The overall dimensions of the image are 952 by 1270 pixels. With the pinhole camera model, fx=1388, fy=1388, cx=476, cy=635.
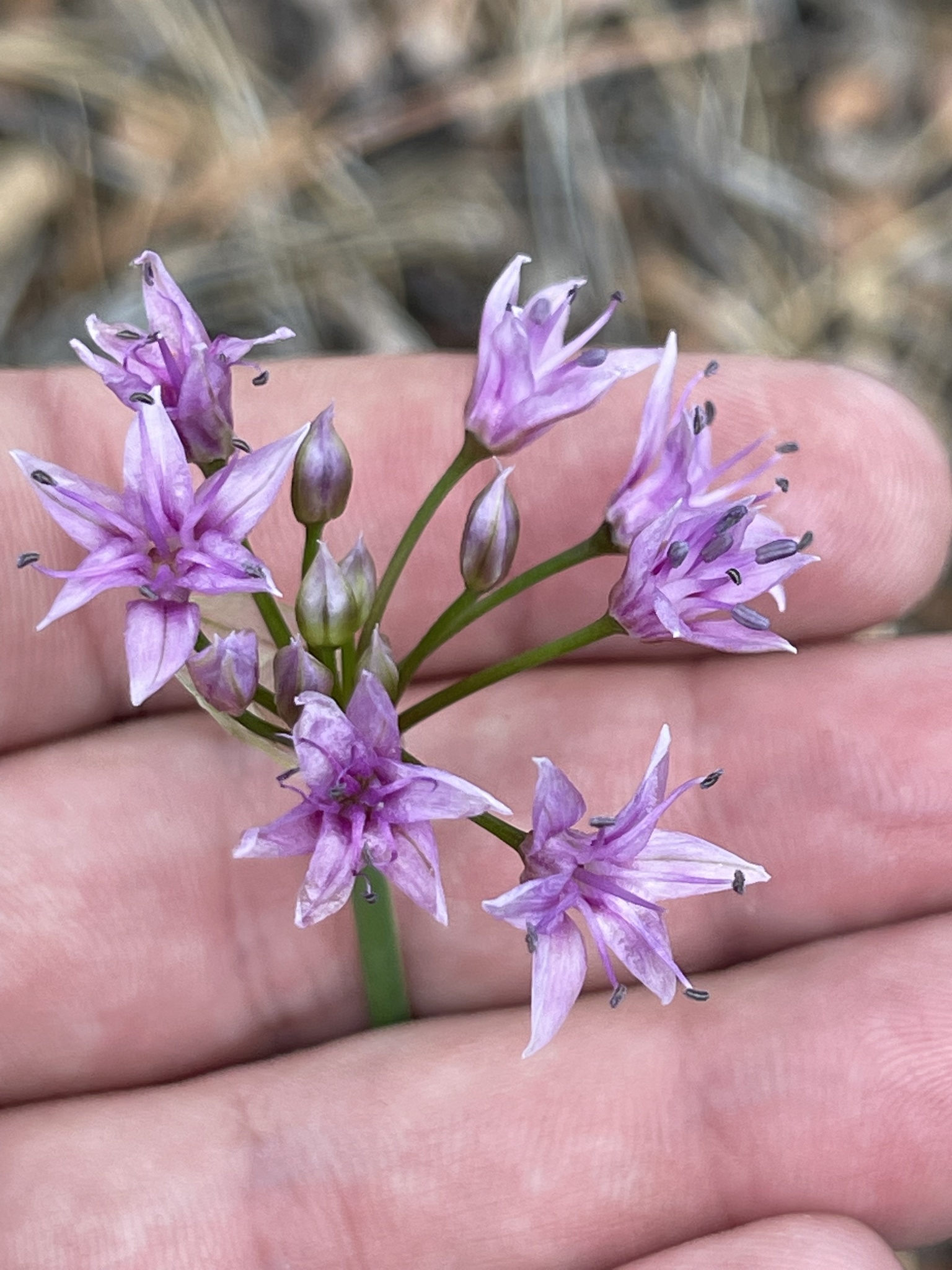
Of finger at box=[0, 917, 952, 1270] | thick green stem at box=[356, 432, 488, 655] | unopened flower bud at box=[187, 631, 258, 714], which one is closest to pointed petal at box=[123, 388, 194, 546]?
unopened flower bud at box=[187, 631, 258, 714]

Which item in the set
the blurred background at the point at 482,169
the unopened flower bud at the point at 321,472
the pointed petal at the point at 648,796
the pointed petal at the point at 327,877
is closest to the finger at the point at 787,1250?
the pointed petal at the point at 648,796

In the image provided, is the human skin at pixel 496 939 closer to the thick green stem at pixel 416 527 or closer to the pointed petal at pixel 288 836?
the thick green stem at pixel 416 527

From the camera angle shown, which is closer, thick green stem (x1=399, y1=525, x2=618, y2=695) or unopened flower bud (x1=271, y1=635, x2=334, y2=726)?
unopened flower bud (x1=271, y1=635, x2=334, y2=726)

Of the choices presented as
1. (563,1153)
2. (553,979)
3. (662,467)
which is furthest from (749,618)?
(563,1153)

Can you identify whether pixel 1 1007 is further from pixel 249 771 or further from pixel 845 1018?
pixel 845 1018

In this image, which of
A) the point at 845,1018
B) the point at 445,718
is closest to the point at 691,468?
the point at 445,718

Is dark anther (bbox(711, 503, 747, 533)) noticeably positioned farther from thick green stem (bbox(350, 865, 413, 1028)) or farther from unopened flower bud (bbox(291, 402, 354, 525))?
thick green stem (bbox(350, 865, 413, 1028))

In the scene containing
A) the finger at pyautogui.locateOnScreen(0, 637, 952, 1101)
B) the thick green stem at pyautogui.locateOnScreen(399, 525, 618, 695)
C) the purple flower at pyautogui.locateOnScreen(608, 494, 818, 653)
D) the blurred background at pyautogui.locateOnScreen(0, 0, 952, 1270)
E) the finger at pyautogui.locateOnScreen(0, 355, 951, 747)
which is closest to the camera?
the purple flower at pyautogui.locateOnScreen(608, 494, 818, 653)

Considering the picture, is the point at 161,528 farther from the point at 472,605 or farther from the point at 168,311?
the point at 472,605
